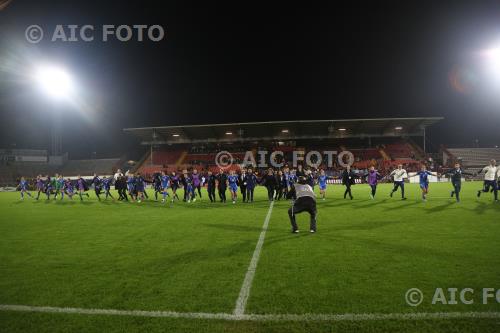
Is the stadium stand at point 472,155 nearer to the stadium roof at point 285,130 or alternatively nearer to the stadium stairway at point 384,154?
the stadium roof at point 285,130

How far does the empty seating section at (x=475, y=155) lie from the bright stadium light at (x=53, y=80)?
57248mm

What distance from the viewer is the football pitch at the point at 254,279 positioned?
12.4 ft

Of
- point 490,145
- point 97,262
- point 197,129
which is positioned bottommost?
point 97,262

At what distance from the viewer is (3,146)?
5694 centimetres

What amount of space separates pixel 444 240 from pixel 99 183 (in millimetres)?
22021

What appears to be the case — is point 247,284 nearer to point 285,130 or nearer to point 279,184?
point 279,184

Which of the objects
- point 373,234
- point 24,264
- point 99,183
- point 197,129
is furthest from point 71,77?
point 373,234

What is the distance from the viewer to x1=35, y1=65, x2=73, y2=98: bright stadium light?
38.9 m

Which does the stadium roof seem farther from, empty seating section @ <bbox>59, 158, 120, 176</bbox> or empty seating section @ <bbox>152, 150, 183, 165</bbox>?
empty seating section @ <bbox>59, 158, 120, 176</bbox>

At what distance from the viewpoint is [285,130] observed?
2106 inches

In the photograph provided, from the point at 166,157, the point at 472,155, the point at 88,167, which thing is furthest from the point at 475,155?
the point at 88,167

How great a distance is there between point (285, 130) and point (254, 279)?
A: 162 ft

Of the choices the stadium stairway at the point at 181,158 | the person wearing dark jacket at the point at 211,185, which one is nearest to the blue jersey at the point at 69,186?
the person wearing dark jacket at the point at 211,185

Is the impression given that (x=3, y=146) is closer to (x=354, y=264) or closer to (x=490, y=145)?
(x=354, y=264)
